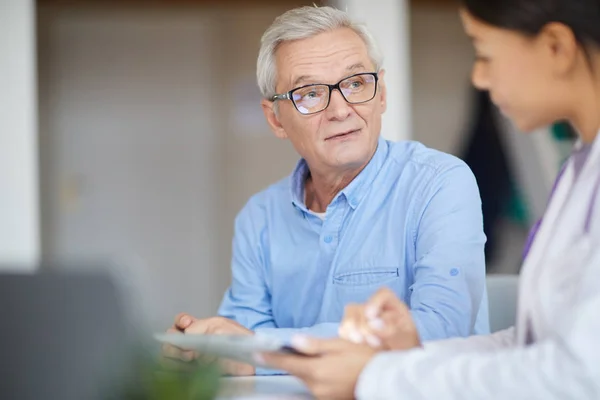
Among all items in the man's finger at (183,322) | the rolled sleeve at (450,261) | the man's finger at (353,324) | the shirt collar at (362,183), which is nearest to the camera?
the man's finger at (353,324)

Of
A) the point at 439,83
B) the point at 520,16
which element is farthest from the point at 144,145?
the point at 520,16

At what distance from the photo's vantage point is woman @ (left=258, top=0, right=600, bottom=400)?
3.29 feet

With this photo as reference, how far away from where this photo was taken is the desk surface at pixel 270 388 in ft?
4.07

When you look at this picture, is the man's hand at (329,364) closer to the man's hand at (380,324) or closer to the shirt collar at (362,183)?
the man's hand at (380,324)

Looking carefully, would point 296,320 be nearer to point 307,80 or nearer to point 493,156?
point 307,80

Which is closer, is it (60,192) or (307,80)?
(307,80)

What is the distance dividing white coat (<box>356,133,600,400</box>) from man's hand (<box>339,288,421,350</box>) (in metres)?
0.09

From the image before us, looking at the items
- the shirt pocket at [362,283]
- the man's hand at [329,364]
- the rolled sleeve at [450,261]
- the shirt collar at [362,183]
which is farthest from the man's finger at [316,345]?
the shirt collar at [362,183]

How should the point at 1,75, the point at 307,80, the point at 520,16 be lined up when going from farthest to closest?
the point at 1,75, the point at 307,80, the point at 520,16

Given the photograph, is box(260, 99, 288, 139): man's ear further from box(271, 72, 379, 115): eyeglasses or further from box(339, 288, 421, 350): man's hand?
box(339, 288, 421, 350): man's hand

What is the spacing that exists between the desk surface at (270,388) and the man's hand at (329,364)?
8cm

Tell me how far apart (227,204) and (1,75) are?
97.7 inches

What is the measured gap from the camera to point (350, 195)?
7.00ft

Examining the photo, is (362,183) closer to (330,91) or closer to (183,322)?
(330,91)
